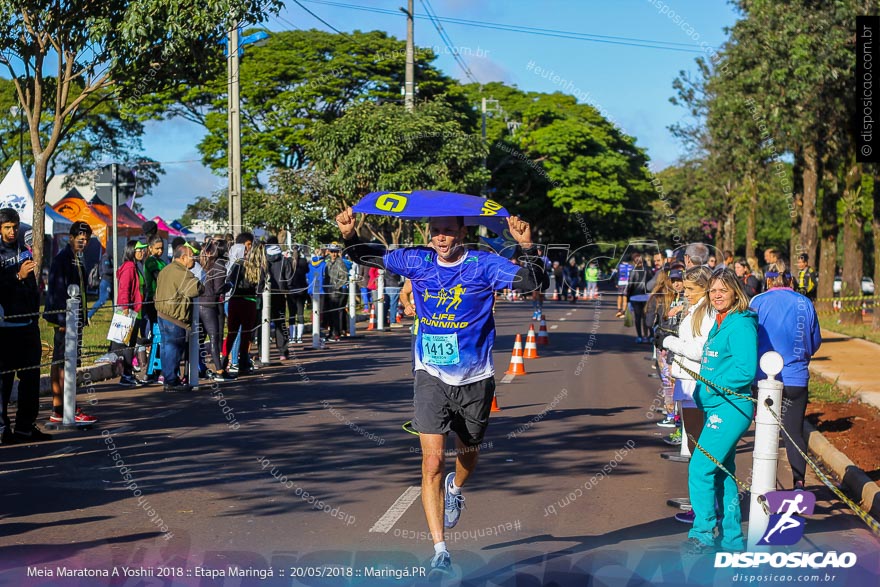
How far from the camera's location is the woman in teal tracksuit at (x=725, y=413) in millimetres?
6145

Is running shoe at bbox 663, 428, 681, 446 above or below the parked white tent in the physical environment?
below

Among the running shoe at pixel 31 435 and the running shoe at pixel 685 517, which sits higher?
the running shoe at pixel 31 435

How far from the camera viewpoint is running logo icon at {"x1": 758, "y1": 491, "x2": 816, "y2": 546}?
5496mm

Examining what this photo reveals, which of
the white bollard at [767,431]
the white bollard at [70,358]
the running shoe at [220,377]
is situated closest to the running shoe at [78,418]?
the white bollard at [70,358]

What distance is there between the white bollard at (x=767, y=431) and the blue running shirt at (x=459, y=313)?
4.77 ft

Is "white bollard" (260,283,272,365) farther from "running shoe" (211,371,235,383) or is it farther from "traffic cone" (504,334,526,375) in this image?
"traffic cone" (504,334,526,375)

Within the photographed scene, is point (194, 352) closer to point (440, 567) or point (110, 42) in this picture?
point (110, 42)

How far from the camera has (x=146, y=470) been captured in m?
8.55

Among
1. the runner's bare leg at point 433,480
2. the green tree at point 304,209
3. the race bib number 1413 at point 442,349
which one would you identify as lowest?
the runner's bare leg at point 433,480

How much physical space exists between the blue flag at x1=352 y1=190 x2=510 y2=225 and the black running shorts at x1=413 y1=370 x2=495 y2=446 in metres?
0.92

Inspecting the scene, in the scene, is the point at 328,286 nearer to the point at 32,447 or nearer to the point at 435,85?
the point at 32,447

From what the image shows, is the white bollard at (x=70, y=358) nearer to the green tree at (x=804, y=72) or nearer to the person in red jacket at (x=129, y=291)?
the person in red jacket at (x=129, y=291)

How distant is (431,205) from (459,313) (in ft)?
2.08

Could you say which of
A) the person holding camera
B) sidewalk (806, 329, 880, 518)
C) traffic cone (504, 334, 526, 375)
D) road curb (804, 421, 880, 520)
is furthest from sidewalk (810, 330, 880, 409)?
the person holding camera
